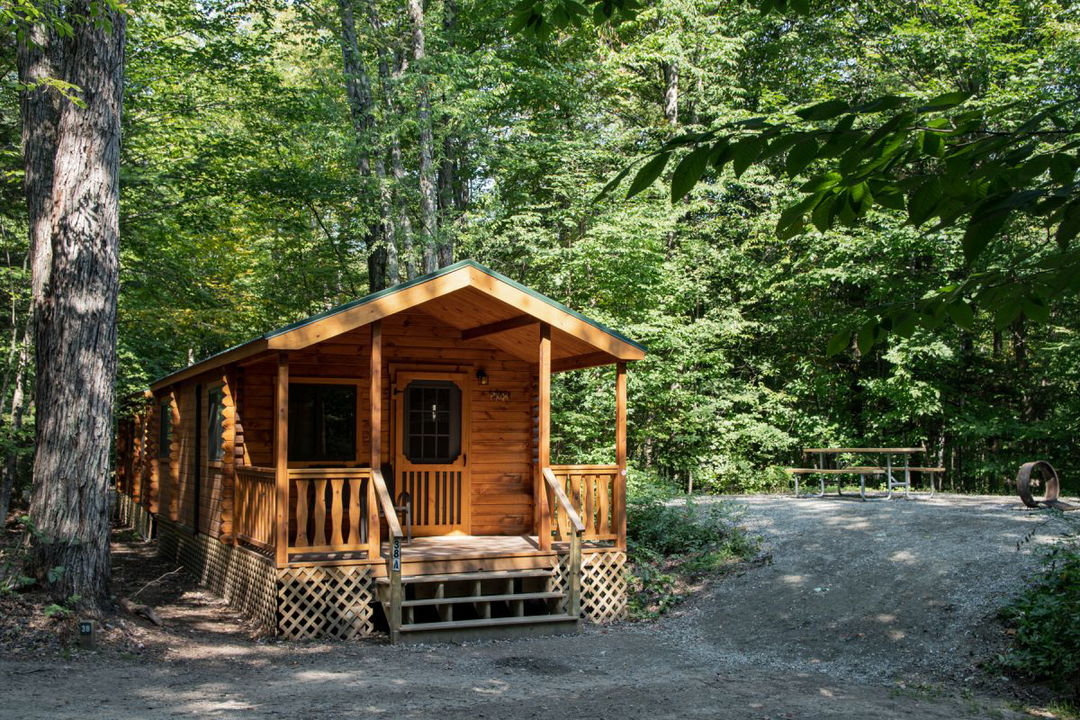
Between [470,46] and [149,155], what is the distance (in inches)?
312

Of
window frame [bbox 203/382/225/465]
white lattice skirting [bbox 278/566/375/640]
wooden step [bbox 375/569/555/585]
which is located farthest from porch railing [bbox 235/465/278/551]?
wooden step [bbox 375/569/555/585]

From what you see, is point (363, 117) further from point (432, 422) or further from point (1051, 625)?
point (1051, 625)

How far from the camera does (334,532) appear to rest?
897 centimetres

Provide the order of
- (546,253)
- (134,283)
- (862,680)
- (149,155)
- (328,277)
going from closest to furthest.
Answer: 1. (862,680)
2. (134,283)
3. (149,155)
4. (546,253)
5. (328,277)

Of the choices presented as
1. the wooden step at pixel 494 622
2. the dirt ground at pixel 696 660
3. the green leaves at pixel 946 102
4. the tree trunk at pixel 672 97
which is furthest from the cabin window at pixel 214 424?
the tree trunk at pixel 672 97

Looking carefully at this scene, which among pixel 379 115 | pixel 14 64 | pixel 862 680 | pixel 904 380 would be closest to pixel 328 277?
pixel 379 115

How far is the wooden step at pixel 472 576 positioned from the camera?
866 cm

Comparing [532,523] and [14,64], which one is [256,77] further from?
[532,523]

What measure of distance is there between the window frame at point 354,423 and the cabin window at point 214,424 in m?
1.21

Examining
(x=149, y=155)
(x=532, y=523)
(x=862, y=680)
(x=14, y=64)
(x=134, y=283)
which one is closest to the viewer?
(x=862, y=680)

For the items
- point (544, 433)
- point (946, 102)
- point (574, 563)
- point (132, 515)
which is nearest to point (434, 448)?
point (544, 433)

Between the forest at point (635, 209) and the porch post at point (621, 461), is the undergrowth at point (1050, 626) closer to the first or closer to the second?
the porch post at point (621, 461)

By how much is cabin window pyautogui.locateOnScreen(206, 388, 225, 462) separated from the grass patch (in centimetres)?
539

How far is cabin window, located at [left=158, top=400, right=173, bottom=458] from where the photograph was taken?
49.7ft
